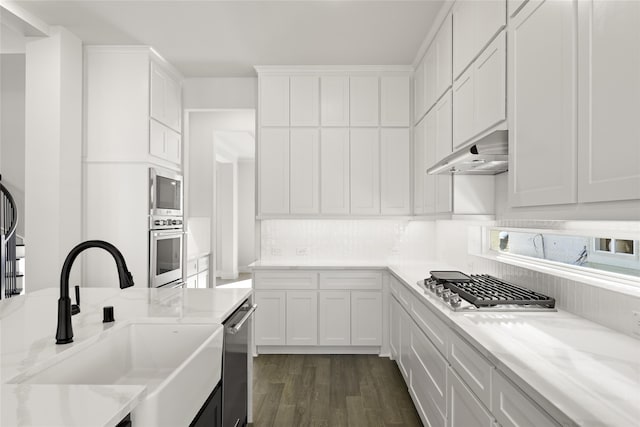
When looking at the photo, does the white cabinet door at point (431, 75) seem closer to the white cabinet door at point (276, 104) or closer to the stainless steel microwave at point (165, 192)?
the white cabinet door at point (276, 104)

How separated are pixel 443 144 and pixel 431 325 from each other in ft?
4.88

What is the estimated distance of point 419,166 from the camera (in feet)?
12.3

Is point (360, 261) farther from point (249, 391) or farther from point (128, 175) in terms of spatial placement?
point (128, 175)

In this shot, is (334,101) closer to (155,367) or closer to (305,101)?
(305,101)

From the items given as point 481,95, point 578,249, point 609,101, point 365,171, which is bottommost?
point 578,249

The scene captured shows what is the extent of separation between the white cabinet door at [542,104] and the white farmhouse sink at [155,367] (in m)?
1.46

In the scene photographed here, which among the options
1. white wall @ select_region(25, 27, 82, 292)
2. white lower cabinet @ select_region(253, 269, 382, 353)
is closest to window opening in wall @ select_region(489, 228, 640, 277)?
white lower cabinet @ select_region(253, 269, 382, 353)

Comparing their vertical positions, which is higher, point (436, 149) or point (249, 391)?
point (436, 149)

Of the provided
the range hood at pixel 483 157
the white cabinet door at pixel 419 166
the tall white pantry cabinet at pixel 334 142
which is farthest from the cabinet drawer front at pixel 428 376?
the tall white pantry cabinet at pixel 334 142

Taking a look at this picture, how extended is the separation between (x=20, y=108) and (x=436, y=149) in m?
5.40

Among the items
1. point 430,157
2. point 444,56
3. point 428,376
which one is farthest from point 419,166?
point 428,376

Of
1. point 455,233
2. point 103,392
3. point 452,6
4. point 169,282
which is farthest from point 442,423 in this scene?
point 169,282

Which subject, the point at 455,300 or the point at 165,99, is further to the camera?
the point at 165,99

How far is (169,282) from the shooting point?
401cm
